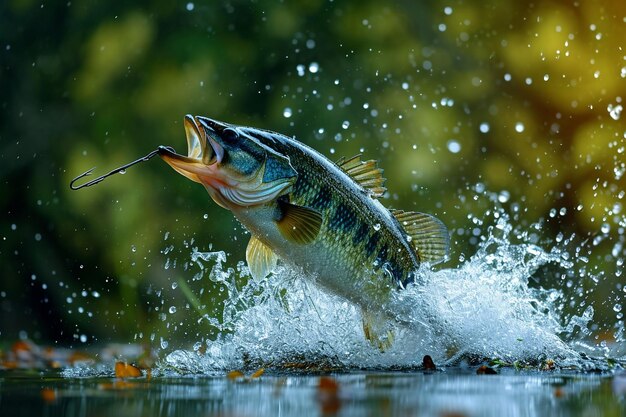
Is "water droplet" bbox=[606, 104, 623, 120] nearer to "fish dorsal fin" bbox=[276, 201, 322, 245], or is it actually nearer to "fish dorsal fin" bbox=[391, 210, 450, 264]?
"fish dorsal fin" bbox=[391, 210, 450, 264]

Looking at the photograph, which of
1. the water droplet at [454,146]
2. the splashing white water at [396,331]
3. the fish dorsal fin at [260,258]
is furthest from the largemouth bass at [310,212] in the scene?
the water droplet at [454,146]

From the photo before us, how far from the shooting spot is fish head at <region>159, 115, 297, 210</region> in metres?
4.31

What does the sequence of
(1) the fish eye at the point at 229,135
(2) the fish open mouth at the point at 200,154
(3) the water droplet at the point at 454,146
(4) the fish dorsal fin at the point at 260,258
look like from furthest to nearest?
(3) the water droplet at the point at 454,146
(4) the fish dorsal fin at the point at 260,258
(1) the fish eye at the point at 229,135
(2) the fish open mouth at the point at 200,154

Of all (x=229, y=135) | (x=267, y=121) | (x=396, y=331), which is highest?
(x=267, y=121)

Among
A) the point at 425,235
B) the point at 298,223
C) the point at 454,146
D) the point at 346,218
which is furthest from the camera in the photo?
the point at 454,146

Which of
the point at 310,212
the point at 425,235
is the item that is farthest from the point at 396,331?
the point at 310,212

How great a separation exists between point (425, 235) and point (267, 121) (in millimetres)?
5824

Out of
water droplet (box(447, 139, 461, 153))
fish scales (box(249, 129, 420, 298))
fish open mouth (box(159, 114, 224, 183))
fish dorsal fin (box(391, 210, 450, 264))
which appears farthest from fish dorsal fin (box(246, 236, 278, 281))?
water droplet (box(447, 139, 461, 153))

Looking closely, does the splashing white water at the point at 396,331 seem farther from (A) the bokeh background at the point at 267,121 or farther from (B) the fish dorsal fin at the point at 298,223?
(A) the bokeh background at the point at 267,121

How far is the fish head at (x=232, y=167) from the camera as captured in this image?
4309 millimetres

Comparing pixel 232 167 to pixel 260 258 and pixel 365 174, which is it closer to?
pixel 260 258

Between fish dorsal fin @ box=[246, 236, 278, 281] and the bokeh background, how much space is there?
5.58 m

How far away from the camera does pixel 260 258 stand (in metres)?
4.64

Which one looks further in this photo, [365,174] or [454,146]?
[454,146]
